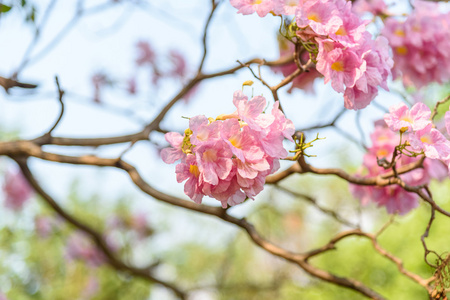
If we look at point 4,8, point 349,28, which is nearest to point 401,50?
point 349,28

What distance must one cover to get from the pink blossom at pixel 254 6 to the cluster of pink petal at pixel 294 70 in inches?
13.9

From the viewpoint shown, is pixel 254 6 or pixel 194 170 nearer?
pixel 194 170

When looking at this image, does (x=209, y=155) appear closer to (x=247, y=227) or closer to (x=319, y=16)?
(x=319, y=16)

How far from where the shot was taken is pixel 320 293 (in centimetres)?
480

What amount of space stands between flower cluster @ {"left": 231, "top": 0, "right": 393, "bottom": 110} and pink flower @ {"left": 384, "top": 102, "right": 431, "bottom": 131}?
2.1 inches

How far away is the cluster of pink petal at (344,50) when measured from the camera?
91 centimetres

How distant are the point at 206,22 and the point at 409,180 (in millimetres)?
783

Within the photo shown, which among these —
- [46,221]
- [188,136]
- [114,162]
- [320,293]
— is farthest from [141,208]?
[188,136]

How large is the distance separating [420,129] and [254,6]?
42 cm

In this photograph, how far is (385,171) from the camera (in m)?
1.41

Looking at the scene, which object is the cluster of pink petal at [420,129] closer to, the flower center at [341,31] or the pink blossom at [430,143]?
the pink blossom at [430,143]

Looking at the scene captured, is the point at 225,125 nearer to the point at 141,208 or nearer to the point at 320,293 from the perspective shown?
the point at 141,208

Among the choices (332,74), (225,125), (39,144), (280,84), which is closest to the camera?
(225,125)

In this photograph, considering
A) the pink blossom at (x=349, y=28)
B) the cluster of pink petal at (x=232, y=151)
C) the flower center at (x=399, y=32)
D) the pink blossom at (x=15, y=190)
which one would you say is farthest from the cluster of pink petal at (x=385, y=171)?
the pink blossom at (x=15, y=190)
